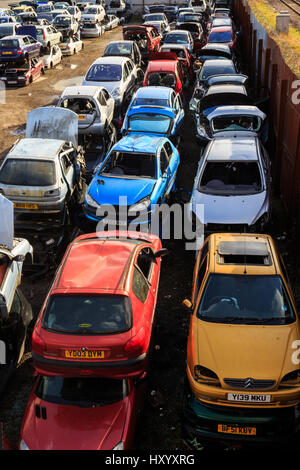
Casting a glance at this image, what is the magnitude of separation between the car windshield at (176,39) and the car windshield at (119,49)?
2.95m

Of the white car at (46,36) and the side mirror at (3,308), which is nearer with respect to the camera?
the side mirror at (3,308)

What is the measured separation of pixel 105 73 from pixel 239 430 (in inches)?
549

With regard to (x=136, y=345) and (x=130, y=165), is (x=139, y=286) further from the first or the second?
(x=130, y=165)

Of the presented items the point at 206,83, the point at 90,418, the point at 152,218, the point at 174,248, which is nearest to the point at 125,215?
the point at 152,218

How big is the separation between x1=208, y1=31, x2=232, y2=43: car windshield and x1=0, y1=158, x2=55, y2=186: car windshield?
1540 cm

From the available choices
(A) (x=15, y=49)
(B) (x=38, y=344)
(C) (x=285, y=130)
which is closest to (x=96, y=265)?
(B) (x=38, y=344)

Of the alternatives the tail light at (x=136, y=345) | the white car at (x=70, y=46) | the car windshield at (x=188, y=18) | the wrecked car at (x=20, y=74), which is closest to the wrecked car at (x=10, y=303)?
the tail light at (x=136, y=345)

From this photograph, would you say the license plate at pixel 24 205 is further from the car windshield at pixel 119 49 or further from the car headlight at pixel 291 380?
the car windshield at pixel 119 49

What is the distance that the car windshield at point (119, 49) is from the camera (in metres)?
20.5

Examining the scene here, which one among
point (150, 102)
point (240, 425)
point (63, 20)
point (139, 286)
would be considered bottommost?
point (240, 425)

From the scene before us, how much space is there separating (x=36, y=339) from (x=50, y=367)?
1.21ft

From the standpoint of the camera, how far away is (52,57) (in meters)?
24.4

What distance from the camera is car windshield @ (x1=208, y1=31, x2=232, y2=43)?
2247 cm

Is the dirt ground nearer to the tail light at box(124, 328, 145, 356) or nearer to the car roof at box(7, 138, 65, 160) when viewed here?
the car roof at box(7, 138, 65, 160)
